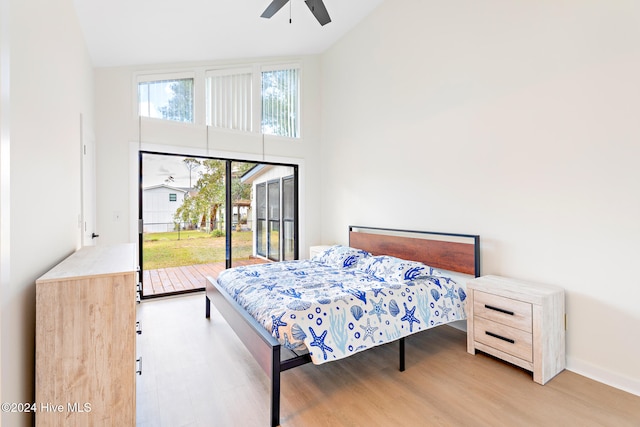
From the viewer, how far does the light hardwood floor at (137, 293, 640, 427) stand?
184 centimetres

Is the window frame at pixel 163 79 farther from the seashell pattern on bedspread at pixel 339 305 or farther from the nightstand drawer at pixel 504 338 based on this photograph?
the nightstand drawer at pixel 504 338

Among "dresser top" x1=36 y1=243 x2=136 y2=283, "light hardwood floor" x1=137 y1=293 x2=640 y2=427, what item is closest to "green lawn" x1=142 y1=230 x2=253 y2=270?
"light hardwood floor" x1=137 y1=293 x2=640 y2=427

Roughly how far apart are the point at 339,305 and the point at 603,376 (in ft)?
6.64

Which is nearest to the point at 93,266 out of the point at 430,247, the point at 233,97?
the point at 430,247

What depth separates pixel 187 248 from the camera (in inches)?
180

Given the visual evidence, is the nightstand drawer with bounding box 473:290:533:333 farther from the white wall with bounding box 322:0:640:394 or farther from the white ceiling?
the white ceiling

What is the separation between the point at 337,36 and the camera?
490cm

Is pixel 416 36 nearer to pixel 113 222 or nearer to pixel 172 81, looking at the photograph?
pixel 172 81

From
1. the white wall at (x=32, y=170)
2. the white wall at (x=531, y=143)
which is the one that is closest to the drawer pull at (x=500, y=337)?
the white wall at (x=531, y=143)

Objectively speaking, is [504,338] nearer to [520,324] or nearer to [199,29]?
[520,324]

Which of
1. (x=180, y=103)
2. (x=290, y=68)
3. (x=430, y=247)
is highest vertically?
(x=290, y=68)

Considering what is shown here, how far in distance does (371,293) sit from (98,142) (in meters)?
3.85

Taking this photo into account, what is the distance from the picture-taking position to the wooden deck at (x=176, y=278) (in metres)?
4.29

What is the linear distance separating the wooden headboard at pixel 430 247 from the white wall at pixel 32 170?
128 inches
